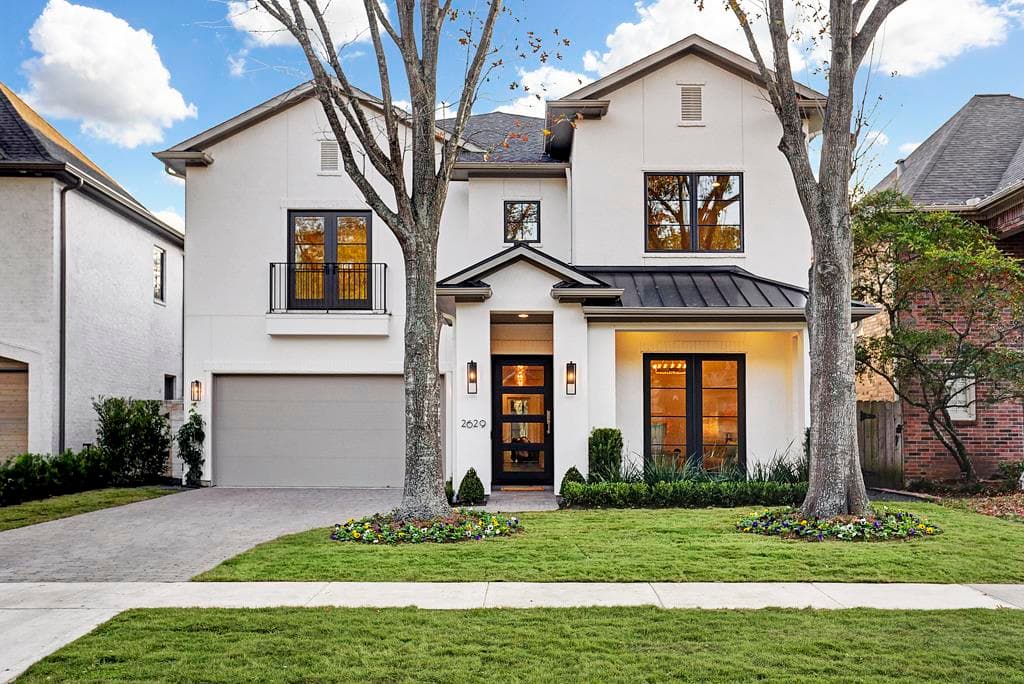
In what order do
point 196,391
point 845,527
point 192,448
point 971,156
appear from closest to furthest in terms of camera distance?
point 845,527 < point 192,448 < point 196,391 < point 971,156

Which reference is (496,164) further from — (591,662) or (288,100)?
(591,662)

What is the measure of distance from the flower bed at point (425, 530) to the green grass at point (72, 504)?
5006 mm

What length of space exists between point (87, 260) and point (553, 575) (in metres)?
12.9

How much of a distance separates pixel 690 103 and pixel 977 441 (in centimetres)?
786

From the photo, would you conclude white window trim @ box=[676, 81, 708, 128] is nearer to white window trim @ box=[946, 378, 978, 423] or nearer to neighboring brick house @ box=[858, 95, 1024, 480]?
neighboring brick house @ box=[858, 95, 1024, 480]

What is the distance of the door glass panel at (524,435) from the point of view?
1432 cm

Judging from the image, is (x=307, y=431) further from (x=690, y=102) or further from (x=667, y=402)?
(x=690, y=102)

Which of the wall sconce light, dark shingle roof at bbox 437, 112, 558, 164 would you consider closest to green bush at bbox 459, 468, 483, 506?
dark shingle roof at bbox 437, 112, 558, 164

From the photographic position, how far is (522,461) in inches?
565

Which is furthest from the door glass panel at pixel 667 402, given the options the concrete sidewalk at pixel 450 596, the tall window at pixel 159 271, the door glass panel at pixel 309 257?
the tall window at pixel 159 271

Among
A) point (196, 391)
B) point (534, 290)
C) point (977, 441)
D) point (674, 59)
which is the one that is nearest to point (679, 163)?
point (674, 59)

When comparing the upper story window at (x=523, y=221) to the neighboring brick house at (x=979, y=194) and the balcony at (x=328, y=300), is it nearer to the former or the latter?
the balcony at (x=328, y=300)

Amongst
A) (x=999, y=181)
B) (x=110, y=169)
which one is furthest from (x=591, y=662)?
(x=110, y=169)

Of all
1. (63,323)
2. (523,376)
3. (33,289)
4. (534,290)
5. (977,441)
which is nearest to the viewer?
(534,290)
